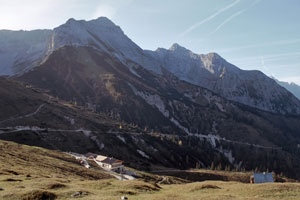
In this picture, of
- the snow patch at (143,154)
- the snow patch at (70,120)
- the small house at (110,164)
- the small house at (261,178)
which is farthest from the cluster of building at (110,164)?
the snow patch at (70,120)

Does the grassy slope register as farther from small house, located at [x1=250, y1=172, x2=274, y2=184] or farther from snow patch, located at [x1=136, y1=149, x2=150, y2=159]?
snow patch, located at [x1=136, y1=149, x2=150, y2=159]

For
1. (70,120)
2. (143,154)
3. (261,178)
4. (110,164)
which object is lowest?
(143,154)

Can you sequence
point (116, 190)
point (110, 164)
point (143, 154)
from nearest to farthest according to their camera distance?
1. point (116, 190)
2. point (110, 164)
3. point (143, 154)

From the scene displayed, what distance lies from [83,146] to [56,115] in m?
36.4

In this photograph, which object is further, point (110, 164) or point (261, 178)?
point (110, 164)

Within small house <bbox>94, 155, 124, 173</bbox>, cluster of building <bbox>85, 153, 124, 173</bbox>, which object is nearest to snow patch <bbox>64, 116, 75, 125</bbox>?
cluster of building <bbox>85, 153, 124, 173</bbox>

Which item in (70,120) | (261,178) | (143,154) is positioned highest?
(70,120)

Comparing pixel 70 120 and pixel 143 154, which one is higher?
pixel 70 120

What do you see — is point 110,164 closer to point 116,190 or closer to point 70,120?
point 116,190

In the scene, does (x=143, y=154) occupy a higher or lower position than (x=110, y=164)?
lower

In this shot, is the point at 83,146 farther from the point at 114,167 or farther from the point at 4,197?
the point at 4,197

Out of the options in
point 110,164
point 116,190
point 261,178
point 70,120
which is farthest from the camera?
point 70,120

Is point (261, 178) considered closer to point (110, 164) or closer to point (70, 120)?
point (110, 164)

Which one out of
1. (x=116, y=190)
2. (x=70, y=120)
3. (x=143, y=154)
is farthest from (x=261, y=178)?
(x=70, y=120)
